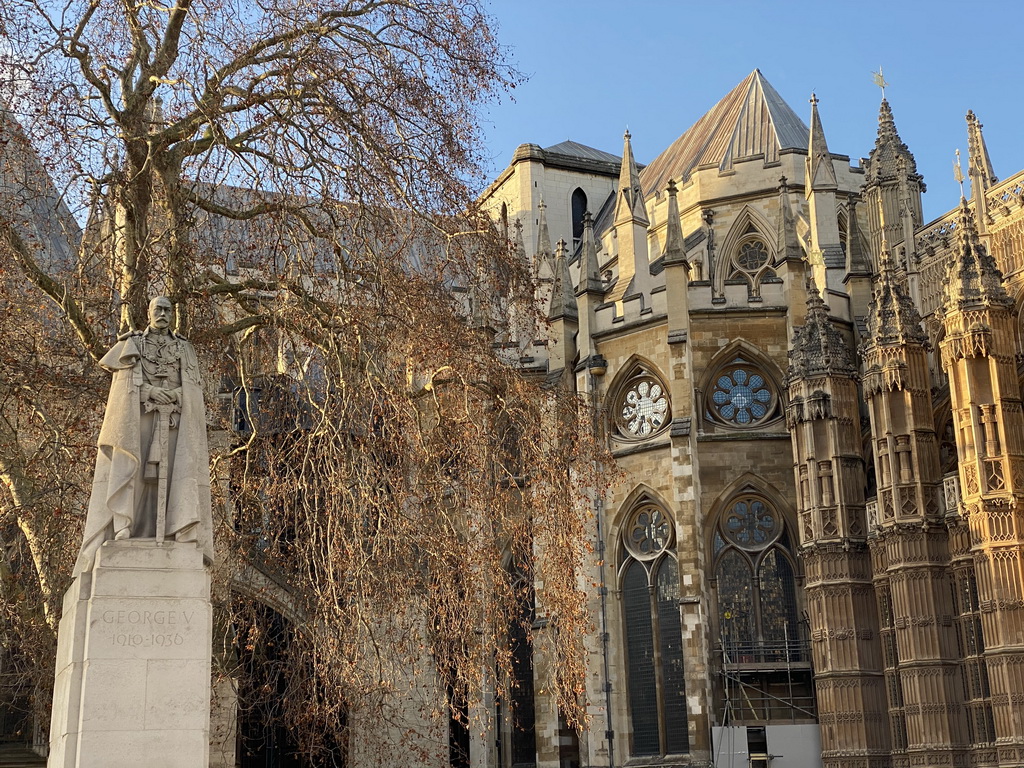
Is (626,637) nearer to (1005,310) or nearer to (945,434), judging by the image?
(945,434)

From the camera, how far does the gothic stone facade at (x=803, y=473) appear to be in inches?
824

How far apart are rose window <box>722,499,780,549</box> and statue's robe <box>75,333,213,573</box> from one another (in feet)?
61.3

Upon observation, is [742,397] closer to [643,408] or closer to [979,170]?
[643,408]

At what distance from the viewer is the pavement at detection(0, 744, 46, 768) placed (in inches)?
831

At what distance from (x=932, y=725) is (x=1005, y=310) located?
22.0 ft

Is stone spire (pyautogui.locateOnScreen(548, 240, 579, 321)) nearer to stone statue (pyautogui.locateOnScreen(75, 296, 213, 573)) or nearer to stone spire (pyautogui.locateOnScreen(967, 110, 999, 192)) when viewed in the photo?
stone spire (pyautogui.locateOnScreen(967, 110, 999, 192))

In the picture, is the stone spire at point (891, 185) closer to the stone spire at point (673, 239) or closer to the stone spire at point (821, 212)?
the stone spire at point (821, 212)

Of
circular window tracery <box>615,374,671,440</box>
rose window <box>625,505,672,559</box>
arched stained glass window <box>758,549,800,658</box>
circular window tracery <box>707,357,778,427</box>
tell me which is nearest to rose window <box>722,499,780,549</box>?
arched stained glass window <box>758,549,800,658</box>

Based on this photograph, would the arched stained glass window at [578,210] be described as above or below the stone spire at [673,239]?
above

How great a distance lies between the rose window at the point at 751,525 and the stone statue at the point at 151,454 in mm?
18651

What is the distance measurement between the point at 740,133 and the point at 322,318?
933 inches

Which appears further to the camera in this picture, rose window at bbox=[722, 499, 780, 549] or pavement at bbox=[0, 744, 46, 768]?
rose window at bbox=[722, 499, 780, 549]

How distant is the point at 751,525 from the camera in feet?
86.0

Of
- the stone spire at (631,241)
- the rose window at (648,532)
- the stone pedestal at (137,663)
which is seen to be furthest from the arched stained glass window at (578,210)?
the stone pedestal at (137,663)
